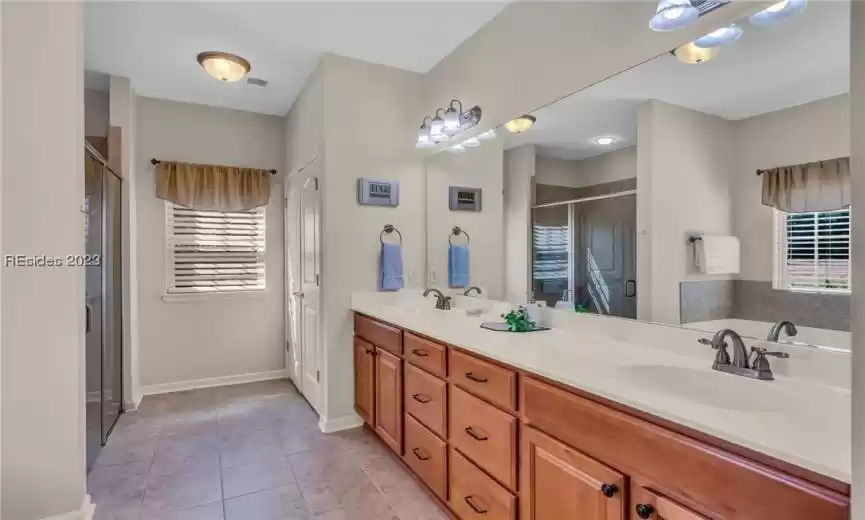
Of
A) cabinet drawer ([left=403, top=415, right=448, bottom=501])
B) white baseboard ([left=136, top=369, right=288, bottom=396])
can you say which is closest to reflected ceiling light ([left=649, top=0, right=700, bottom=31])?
cabinet drawer ([left=403, top=415, right=448, bottom=501])

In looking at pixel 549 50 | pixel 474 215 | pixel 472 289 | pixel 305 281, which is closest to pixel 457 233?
pixel 474 215

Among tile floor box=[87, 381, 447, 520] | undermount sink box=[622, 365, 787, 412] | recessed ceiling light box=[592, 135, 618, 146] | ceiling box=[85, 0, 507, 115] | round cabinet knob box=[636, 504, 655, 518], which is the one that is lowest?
tile floor box=[87, 381, 447, 520]

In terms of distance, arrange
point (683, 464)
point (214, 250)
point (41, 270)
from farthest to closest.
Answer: point (214, 250)
point (41, 270)
point (683, 464)

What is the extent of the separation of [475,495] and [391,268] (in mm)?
1651

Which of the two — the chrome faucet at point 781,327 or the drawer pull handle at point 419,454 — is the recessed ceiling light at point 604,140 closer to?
the chrome faucet at point 781,327

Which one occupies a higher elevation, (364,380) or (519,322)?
(519,322)

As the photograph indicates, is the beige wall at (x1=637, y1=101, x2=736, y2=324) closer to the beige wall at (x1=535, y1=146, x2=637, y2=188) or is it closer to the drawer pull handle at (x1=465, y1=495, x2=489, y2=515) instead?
the beige wall at (x1=535, y1=146, x2=637, y2=188)

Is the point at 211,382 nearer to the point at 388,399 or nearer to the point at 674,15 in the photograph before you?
the point at 388,399

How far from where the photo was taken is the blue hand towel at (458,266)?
296cm

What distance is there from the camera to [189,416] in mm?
3338

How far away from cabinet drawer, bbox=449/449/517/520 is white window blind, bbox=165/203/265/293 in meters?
3.00

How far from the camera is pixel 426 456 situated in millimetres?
2146

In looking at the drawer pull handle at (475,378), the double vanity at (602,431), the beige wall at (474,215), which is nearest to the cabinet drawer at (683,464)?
the double vanity at (602,431)

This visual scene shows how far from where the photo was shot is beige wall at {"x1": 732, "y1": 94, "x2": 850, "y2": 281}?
50.9 inches
